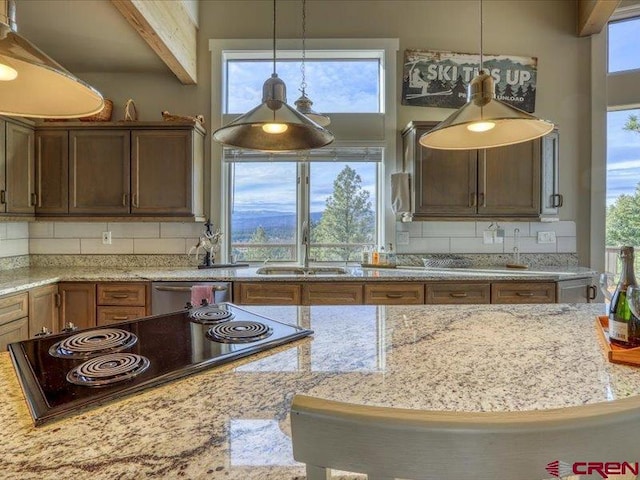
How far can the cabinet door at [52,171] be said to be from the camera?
9.77ft

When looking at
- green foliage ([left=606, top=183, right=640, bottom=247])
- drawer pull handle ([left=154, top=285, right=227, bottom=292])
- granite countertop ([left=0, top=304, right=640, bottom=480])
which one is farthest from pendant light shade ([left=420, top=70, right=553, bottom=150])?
green foliage ([left=606, top=183, right=640, bottom=247])

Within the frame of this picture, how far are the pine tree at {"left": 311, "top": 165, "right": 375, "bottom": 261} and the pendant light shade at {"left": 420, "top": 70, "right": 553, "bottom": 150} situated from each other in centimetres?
193

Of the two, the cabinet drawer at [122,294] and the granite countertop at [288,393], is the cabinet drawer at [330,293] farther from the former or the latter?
the granite countertop at [288,393]

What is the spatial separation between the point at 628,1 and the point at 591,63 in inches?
26.1

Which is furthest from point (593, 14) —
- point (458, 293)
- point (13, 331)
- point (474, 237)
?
point (13, 331)

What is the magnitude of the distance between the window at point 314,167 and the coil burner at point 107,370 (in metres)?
2.62

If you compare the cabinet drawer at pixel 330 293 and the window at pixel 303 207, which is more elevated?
the window at pixel 303 207

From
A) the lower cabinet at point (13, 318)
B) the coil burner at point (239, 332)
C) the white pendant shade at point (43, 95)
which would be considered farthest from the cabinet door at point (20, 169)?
the coil burner at point (239, 332)

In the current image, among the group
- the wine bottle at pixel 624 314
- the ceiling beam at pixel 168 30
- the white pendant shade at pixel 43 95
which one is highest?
the ceiling beam at pixel 168 30

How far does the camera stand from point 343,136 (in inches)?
135

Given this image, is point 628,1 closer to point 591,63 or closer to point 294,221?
point 591,63

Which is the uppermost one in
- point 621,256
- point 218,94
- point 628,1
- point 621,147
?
point 628,1

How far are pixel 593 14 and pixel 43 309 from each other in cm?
508

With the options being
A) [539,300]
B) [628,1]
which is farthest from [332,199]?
[628,1]
